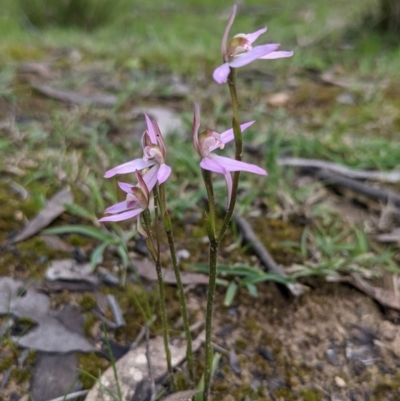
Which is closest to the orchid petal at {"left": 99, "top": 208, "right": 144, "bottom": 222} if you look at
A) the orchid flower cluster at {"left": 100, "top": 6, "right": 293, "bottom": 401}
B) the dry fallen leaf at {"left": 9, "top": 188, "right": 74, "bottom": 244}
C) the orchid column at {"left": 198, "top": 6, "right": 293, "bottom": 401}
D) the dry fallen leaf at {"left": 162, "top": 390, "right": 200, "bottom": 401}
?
the orchid flower cluster at {"left": 100, "top": 6, "right": 293, "bottom": 401}

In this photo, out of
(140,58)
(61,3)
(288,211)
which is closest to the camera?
(288,211)

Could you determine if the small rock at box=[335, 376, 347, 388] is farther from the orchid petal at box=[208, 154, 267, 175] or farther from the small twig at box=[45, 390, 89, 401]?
the orchid petal at box=[208, 154, 267, 175]

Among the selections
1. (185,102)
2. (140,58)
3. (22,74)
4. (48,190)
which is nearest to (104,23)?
(140,58)

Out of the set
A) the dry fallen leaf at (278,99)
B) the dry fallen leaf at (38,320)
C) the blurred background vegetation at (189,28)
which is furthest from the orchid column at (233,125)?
the blurred background vegetation at (189,28)


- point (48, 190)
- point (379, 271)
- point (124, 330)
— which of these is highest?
point (48, 190)

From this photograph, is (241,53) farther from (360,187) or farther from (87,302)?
(360,187)

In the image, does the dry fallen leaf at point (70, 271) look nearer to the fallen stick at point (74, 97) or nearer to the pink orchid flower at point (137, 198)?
the pink orchid flower at point (137, 198)

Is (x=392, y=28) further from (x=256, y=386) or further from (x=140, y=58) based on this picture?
(x=256, y=386)
